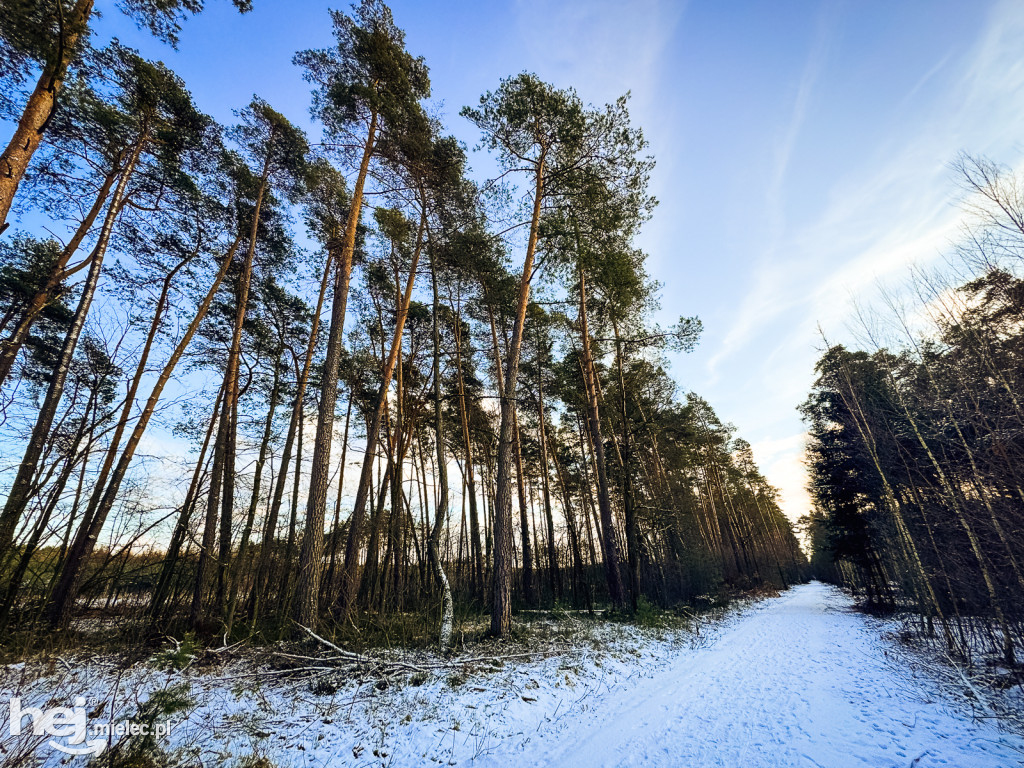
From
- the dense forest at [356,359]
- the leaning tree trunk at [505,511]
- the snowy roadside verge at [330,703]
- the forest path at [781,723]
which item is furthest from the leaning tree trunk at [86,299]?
the forest path at [781,723]

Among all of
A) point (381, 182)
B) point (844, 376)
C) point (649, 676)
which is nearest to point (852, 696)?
point (649, 676)

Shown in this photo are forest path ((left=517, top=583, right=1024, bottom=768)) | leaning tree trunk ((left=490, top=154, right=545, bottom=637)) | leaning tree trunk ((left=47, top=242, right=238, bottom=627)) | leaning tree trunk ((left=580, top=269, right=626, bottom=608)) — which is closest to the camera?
forest path ((left=517, top=583, right=1024, bottom=768))

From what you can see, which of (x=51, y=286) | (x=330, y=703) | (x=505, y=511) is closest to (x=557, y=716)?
(x=330, y=703)

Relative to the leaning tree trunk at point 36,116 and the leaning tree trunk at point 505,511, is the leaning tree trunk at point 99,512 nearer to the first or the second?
the leaning tree trunk at point 36,116

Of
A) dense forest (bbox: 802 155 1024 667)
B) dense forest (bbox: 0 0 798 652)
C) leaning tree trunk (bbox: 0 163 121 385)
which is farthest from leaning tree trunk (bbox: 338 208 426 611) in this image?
dense forest (bbox: 802 155 1024 667)

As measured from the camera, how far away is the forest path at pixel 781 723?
10.8 ft

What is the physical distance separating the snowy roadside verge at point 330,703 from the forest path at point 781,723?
0.48 m

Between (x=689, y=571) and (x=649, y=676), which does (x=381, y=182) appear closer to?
(x=649, y=676)

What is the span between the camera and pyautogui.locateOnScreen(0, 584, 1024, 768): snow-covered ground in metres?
3.27

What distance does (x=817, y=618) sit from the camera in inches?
540

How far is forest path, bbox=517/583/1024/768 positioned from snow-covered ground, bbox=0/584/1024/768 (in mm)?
21

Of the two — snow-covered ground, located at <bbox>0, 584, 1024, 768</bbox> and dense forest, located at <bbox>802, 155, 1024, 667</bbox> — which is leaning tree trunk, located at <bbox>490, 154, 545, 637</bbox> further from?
dense forest, located at <bbox>802, 155, 1024, 667</bbox>

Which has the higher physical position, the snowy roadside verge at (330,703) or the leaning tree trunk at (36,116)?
the leaning tree trunk at (36,116)

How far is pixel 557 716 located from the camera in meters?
4.39
